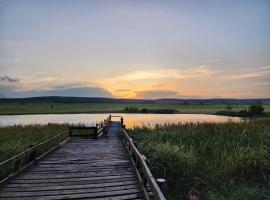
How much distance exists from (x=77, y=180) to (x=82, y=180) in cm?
15

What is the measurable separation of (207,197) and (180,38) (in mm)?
13513

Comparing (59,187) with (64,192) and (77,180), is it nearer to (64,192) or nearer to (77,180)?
(64,192)

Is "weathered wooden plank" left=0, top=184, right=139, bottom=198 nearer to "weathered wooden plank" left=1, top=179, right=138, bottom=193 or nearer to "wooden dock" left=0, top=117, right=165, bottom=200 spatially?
"wooden dock" left=0, top=117, right=165, bottom=200

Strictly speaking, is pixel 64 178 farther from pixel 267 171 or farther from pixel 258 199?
pixel 267 171

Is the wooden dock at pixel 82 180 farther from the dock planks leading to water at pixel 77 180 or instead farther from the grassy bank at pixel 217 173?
the grassy bank at pixel 217 173

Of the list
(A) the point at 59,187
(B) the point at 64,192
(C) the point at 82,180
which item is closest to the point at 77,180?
(C) the point at 82,180

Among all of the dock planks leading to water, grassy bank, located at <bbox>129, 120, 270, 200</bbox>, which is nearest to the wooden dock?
the dock planks leading to water

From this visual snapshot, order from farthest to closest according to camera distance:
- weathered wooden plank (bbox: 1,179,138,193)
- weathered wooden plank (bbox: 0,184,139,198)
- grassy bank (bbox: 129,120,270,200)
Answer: grassy bank (bbox: 129,120,270,200), weathered wooden plank (bbox: 1,179,138,193), weathered wooden plank (bbox: 0,184,139,198)

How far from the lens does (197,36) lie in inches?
730

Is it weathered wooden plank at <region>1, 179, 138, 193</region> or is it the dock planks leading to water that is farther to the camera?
weathered wooden plank at <region>1, 179, 138, 193</region>

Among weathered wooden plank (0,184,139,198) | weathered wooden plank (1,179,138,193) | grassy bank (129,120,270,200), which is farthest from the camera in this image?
grassy bank (129,120,270,200)

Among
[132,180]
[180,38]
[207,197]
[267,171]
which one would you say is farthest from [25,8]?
[267,171]

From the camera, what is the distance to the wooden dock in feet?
21.5

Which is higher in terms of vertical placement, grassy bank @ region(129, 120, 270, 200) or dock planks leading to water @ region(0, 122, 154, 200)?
→ dock planks leading to water @ region(0, 122, 154, 200)
